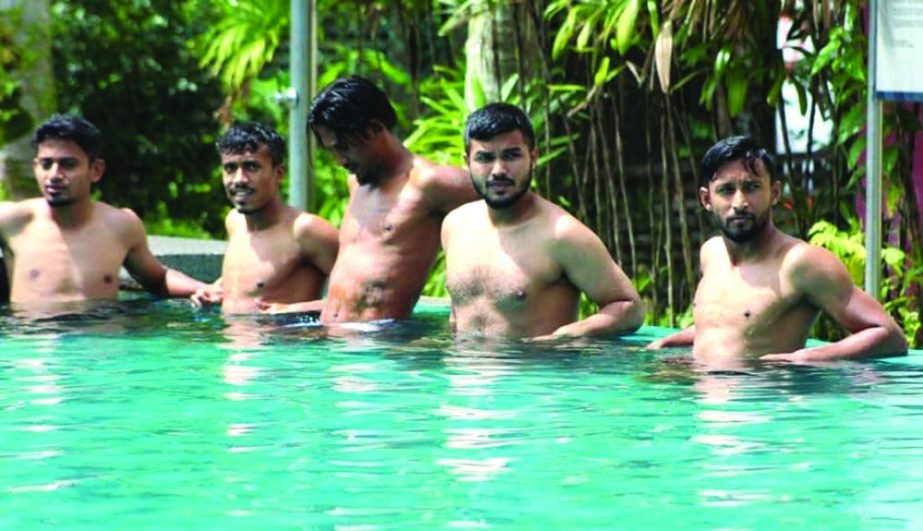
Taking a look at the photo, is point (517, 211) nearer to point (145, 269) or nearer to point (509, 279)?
point (509, 279)

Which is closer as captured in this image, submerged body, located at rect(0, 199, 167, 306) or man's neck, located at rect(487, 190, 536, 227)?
man's neck, located at rect(487, 190, 536, 227)

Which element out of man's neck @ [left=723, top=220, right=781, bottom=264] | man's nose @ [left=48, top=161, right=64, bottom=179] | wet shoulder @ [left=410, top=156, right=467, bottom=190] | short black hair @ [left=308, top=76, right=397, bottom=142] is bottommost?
man's neck @ [left=723, top=220, right=781, bottom=264]

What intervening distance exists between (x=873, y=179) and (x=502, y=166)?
1324 millimetres

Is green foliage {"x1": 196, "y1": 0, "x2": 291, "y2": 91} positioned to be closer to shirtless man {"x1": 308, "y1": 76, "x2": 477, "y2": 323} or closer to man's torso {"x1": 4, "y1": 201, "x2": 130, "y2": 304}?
man's torso {"x1": 4, "y1": 201, "x2": 130, "y2": 304}

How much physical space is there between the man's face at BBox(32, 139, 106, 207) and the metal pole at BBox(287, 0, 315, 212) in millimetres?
935

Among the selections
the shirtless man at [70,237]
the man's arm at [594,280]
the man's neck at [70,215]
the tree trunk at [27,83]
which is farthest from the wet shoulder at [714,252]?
the tree trunk at [27,83]

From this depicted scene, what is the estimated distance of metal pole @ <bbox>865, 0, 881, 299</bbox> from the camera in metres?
7.23

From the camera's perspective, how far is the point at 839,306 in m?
6.36

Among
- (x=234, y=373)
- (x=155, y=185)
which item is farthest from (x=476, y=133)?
(x=155, y=185)

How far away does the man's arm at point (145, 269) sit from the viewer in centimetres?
931

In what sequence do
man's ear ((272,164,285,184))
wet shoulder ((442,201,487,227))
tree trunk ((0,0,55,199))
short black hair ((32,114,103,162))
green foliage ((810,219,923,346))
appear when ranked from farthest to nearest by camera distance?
tree trunk ((0,0,55,199)) < short black hair ((32,114,103,162)) < man's ear ((272,164,285,184)) < green foliage ((810,219,923,346)) < wet shoulder ((442,201,487,227))

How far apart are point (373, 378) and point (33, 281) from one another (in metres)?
3.12

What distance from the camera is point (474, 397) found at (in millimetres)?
6074

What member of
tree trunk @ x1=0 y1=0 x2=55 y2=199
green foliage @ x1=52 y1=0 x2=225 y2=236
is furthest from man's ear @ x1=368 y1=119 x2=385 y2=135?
green foliage @ x1=52 y1=0 x2=225 y2=236
